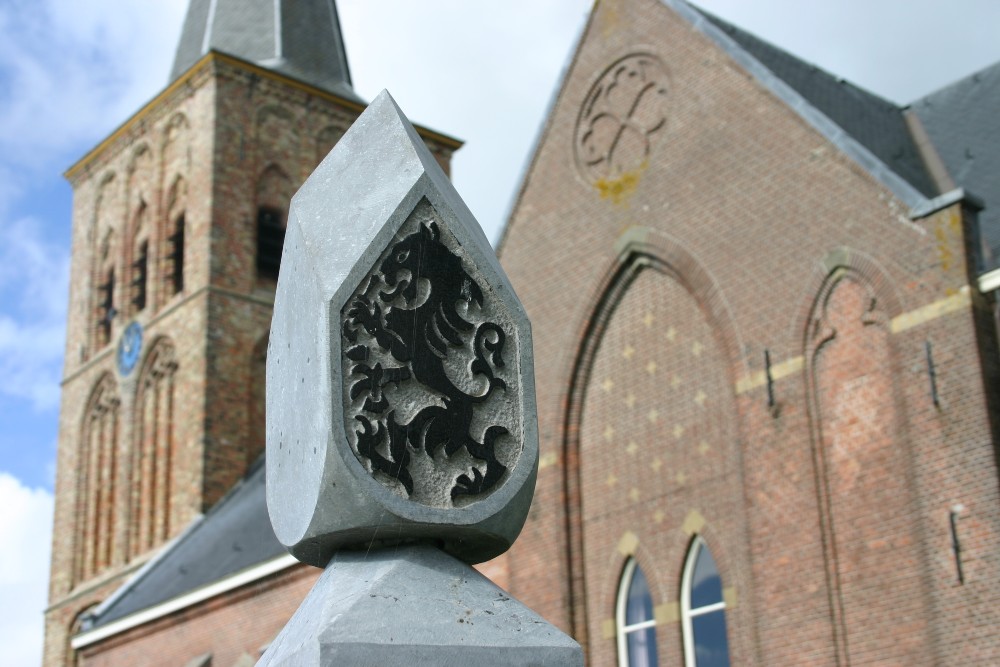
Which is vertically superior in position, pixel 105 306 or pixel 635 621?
pixel 105 306

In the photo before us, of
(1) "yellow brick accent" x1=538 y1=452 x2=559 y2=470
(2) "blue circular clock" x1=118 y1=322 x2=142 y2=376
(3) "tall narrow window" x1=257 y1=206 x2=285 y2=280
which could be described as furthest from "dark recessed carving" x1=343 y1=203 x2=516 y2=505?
(2) "blue circular clock" x1=118 y1=322 x2=142 y2=376

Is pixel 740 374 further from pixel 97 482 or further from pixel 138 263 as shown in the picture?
pixel 138 263

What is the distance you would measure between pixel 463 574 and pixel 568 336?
14.5 meters

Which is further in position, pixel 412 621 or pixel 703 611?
pixel 703 611

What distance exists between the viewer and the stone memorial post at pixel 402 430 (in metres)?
3.72

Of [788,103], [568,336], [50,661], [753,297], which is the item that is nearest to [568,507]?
[568,336]

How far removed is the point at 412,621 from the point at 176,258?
30501 millimetres

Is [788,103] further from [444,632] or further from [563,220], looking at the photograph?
[444,632]

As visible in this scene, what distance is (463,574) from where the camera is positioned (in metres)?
3.92

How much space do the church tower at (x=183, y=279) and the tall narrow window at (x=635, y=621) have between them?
46.8 ft

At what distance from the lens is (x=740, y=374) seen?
15.9 meters

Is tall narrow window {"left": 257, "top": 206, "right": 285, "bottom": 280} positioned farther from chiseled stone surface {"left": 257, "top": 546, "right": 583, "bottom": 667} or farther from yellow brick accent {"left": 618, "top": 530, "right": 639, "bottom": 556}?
chiseled stone surface {"left": 257, "top": 546, "right": 583, "bottom": 667}

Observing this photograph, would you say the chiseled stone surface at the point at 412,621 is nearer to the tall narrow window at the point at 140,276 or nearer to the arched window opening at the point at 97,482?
the arched window opening at the point at 97,482

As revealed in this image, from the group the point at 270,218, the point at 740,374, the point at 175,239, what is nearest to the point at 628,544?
the point at 740,374
